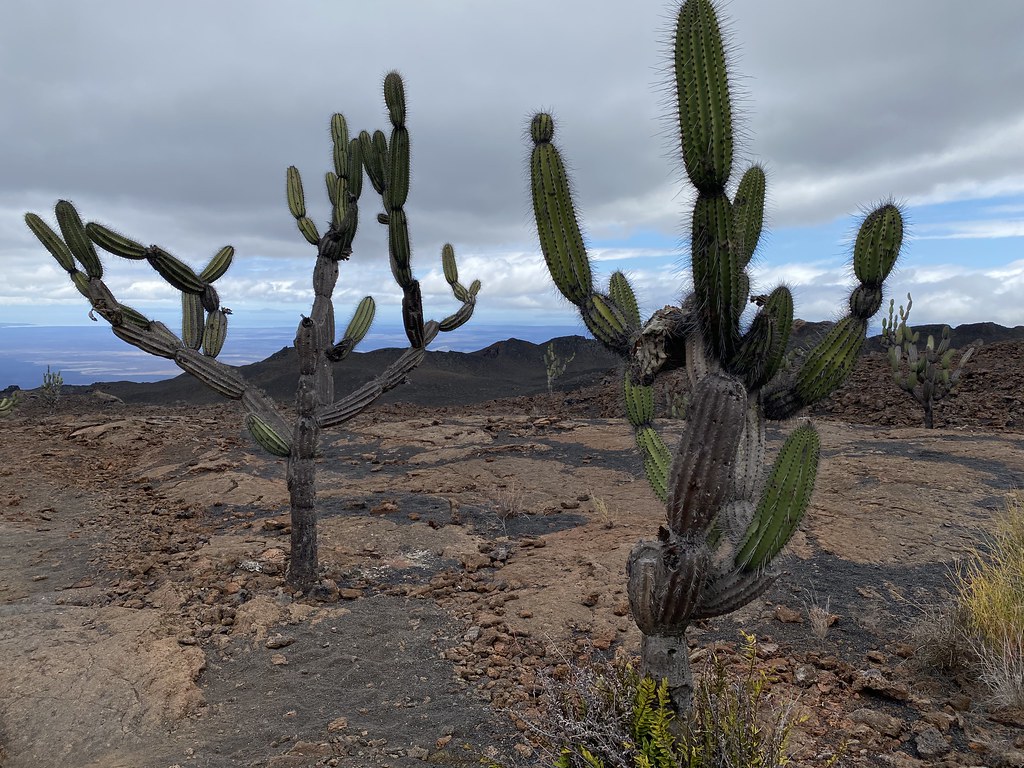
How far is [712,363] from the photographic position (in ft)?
10.6

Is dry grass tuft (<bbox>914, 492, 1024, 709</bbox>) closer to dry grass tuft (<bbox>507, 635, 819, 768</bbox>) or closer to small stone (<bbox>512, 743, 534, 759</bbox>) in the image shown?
dry grass tuft (<bbox>507, 635, 819, 768</bbox>)

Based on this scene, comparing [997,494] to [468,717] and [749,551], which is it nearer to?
[749,551]

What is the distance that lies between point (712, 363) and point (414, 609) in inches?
133

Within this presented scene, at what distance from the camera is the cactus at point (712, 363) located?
9.68 feet

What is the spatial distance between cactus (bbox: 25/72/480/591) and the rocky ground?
3.82ft

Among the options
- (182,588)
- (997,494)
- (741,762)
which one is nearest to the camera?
(741,762)

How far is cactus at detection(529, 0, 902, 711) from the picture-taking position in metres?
2.95

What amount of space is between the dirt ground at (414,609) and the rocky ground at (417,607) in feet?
0.07

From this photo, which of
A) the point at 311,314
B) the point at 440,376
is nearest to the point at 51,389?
the point at 440,376

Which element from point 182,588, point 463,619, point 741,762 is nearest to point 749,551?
point 741,762

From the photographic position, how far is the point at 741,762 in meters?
2.64

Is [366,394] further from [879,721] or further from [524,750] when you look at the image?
[879,721]

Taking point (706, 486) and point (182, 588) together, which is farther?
point (182, 588)

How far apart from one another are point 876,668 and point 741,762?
1.97 meters
